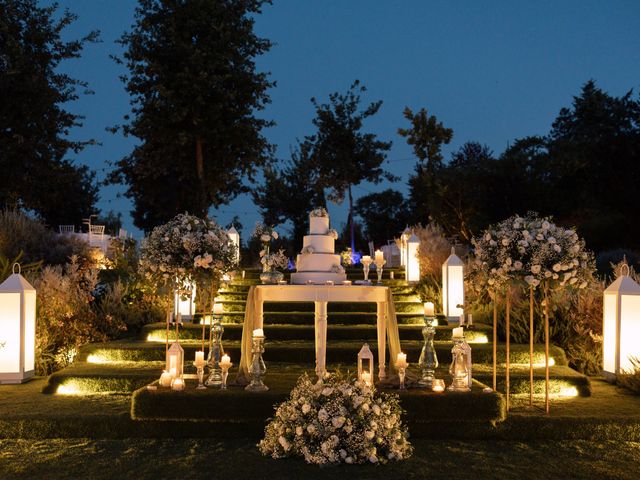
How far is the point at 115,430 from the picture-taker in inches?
238

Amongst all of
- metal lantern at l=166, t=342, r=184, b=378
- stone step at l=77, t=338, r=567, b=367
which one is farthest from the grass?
stone step at l=77, t=338, r=567, b=367

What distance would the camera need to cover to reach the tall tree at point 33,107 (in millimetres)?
14523

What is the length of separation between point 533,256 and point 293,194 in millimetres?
19665

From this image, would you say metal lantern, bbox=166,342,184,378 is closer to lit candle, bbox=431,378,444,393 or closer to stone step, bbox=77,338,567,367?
stone step, bbox=77,338,567,367

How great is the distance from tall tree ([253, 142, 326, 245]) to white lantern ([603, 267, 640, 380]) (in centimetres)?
1741

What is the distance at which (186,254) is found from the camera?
6.77 meters

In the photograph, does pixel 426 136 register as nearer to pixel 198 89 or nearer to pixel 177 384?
pixel 198 89

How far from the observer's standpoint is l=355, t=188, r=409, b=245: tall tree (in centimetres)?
3091

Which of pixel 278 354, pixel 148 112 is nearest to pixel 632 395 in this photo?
pixel 278 354

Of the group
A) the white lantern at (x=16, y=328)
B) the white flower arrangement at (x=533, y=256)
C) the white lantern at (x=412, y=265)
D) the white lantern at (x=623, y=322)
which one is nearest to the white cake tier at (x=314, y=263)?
the white flower arrangement at (x=533, y=256)

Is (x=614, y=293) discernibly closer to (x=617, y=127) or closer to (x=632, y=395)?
(x=632, y=395)

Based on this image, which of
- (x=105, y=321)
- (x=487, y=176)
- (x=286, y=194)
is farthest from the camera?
(x=286, y=194)

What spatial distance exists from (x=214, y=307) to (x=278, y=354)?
1.85 metres

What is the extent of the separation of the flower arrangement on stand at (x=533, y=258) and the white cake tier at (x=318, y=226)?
2.10 meters
